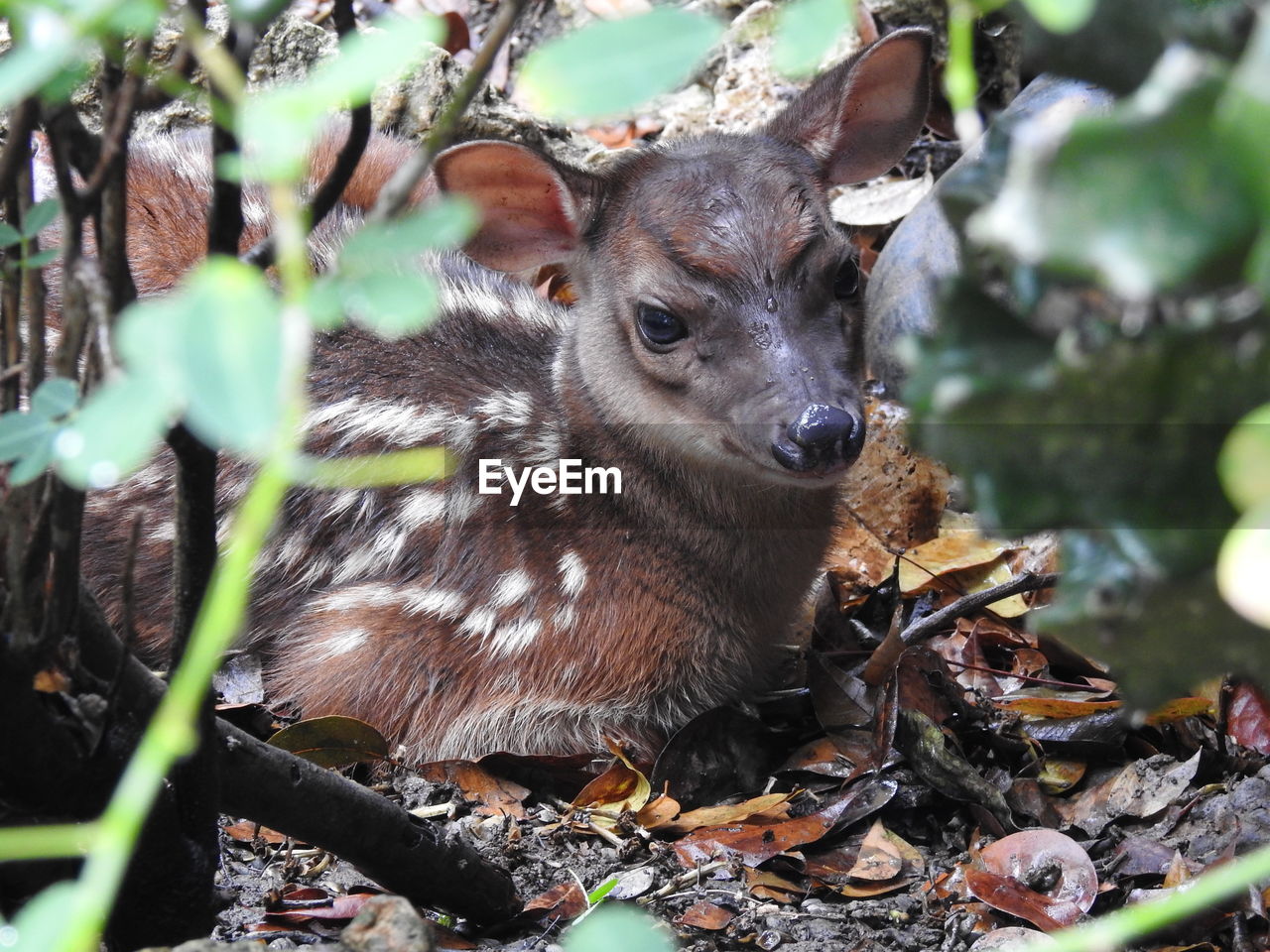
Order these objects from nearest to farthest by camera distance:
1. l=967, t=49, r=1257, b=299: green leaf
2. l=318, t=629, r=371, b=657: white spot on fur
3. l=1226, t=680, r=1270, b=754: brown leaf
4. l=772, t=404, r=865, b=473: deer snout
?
l=967, t=49, r=1257, b=299: green leaf
l=1226, t=680, r=1270, b=754: brown leaf
l=772, t=404, r=865, b=473: deer snout
l=318, t=629, r=371, b=657: white spot on fur

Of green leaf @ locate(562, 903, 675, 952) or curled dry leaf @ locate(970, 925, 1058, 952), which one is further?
curled dry leaf @ locate(970, 925, 1058, 952)

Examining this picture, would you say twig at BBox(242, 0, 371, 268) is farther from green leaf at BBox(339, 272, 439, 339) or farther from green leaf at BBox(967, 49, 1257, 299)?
green leaf at BBox(967, 49, 1257, 299)

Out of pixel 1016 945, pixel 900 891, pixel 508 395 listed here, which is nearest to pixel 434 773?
pixel 508 395

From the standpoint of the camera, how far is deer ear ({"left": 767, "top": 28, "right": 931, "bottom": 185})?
3.51m

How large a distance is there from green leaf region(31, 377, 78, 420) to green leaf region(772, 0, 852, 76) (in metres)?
0.73

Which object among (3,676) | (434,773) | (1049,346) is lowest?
(434,773)

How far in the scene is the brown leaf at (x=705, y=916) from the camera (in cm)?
247

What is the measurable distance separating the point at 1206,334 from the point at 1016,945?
1514mm

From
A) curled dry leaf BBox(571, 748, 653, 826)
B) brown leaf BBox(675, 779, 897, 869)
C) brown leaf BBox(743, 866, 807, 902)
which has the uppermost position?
brown leaf BBox(743, 866, 807, 902)

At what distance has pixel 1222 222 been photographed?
0.85 meters

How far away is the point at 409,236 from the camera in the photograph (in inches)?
33.7

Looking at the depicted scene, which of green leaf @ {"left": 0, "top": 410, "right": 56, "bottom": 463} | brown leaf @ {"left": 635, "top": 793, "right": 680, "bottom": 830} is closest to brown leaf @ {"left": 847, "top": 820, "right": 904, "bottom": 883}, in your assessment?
brown leaf @ {"left": 635, "top": 793, "right": 680, "bottom": 830}

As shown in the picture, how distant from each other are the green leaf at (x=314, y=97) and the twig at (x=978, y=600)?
2415mm

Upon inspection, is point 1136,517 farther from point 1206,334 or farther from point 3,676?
point 3,676
